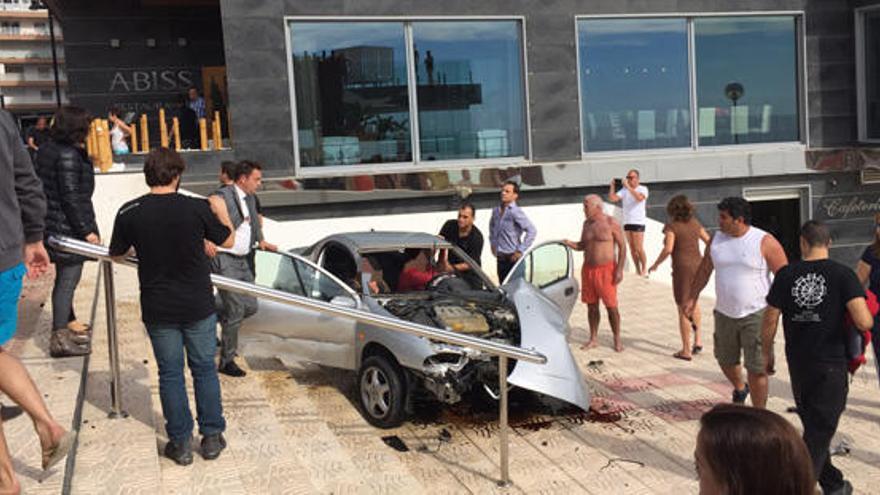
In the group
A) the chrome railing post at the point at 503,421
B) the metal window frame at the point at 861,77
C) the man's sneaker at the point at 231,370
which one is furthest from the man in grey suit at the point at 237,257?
the metal window frame at the point at 861,77

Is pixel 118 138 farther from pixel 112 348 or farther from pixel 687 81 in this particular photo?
pixel 687 81

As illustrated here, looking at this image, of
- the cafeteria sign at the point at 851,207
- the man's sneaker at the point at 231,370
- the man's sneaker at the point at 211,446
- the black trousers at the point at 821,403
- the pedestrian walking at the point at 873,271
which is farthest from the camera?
the cafeteria sign at the point at 851,207

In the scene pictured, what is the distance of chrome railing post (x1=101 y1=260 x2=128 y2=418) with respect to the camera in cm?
540

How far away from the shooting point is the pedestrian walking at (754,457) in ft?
6.03

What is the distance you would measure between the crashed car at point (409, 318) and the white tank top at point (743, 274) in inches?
50.5

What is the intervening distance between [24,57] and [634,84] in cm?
9144

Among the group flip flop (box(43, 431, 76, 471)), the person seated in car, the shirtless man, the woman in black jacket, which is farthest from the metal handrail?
the shirtless man

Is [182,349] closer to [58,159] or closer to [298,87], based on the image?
[58,159]

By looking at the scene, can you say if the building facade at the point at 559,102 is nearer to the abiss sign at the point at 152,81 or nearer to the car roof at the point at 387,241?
the abiss sign at the point at 152,81

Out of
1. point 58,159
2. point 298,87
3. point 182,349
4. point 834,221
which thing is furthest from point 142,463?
point 834,221

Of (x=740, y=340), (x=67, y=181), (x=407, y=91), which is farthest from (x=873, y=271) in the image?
(x=407, y=91)

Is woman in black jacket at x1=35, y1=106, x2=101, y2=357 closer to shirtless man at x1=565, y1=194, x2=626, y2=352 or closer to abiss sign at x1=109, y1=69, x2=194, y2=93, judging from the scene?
shirtless man at x1=565, y1=194, x2=626, y2=352

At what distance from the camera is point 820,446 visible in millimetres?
4938

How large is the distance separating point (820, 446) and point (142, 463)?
3930 mm
